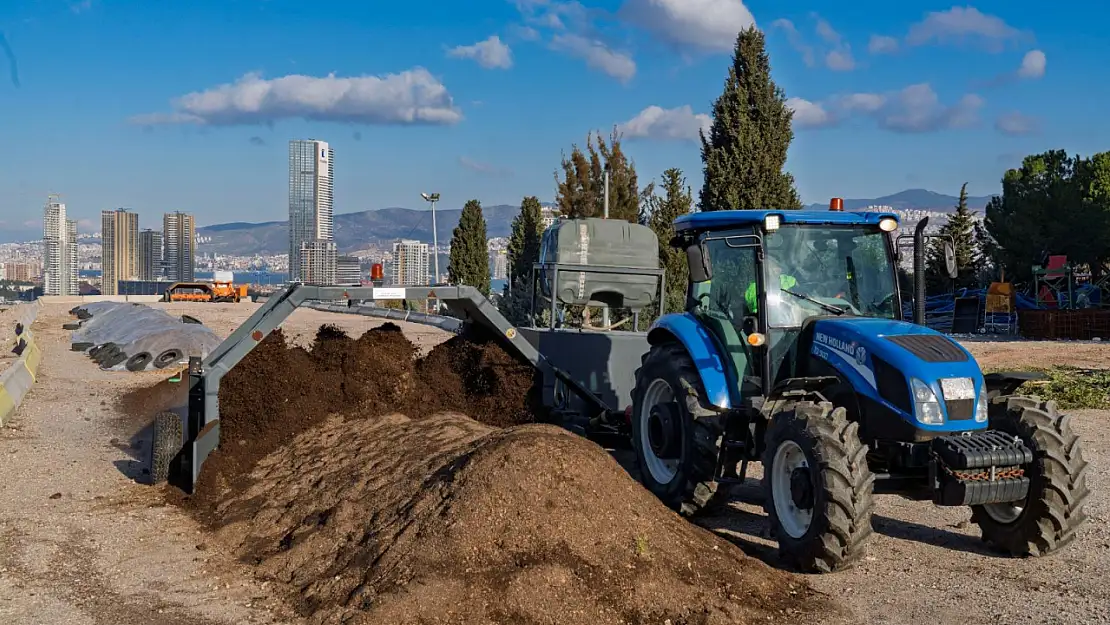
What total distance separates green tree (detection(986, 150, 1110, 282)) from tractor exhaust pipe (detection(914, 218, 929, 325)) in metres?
28.0

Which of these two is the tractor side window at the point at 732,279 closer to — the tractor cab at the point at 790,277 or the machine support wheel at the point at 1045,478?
the tractor cab at the point at 790,277

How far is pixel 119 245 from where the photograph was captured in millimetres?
131625

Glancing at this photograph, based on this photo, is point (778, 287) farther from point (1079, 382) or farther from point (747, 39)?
point (747, 39)

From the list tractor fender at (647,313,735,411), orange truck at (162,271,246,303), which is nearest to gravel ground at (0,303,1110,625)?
tractor fender at (647,313,735,411)

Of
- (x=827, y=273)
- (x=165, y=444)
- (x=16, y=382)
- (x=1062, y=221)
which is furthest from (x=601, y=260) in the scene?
(x=1062, y=221)

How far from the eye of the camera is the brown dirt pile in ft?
17.6

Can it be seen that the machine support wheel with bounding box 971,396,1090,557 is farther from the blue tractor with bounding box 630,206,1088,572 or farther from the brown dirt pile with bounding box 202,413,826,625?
the brown dirt pile with bounding box 202,413,826,625

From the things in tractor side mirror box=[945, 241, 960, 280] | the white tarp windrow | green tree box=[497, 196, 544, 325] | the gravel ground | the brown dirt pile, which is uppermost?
green tree box=[497, 196, 544, 325]

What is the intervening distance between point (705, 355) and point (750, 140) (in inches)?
615

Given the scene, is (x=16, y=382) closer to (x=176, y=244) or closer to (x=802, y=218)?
(x=802, y=218)

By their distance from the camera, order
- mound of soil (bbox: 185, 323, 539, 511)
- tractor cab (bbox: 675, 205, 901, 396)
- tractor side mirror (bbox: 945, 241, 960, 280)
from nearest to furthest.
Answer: tractor side mirror (bbox: 945, 241, 960, 280), tractor cab (bbox: 675, 205, 901, 396), mound of soil (bbox: 185, 323, 539, 511)

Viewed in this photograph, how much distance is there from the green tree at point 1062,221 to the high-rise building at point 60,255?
107 meters

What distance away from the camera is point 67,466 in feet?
32.7

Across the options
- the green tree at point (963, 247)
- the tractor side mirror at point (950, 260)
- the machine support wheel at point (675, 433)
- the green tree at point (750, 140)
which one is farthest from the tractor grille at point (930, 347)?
the green tree at point (963, 247)
